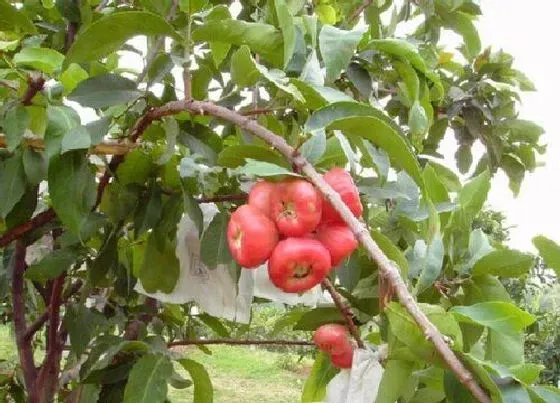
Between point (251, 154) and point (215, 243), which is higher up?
point (251, 154)

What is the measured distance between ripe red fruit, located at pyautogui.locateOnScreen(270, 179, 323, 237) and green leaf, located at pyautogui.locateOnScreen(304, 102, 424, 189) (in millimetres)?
65

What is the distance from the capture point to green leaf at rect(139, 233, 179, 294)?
1204 mm

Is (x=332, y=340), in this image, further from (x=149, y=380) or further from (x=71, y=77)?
(x=71, y=77)

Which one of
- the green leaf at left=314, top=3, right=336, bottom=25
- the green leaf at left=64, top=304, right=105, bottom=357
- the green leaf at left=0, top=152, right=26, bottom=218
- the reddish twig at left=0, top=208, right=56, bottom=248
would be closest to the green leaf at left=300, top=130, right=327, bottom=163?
the green leaf at left=0, top=152, right=26, bottom=218

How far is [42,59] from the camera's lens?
3.21ft

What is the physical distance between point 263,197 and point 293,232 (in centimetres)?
6

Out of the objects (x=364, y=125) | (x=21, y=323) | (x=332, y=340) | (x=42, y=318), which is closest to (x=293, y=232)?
(x=364, y=125)

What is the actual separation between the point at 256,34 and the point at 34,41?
445 millimetres

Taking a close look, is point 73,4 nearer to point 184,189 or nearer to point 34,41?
point 34,41

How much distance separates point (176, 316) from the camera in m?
1.87

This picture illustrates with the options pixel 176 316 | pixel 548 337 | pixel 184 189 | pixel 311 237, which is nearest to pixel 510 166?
pixel 176 316

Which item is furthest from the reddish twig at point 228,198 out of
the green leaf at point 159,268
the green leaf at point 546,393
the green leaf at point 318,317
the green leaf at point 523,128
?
the green leaf at point 523,128

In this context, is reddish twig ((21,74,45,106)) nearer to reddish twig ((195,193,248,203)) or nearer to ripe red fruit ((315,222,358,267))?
reddish twig ((195,193,248,203))

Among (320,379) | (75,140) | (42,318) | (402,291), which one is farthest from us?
(42,318)
